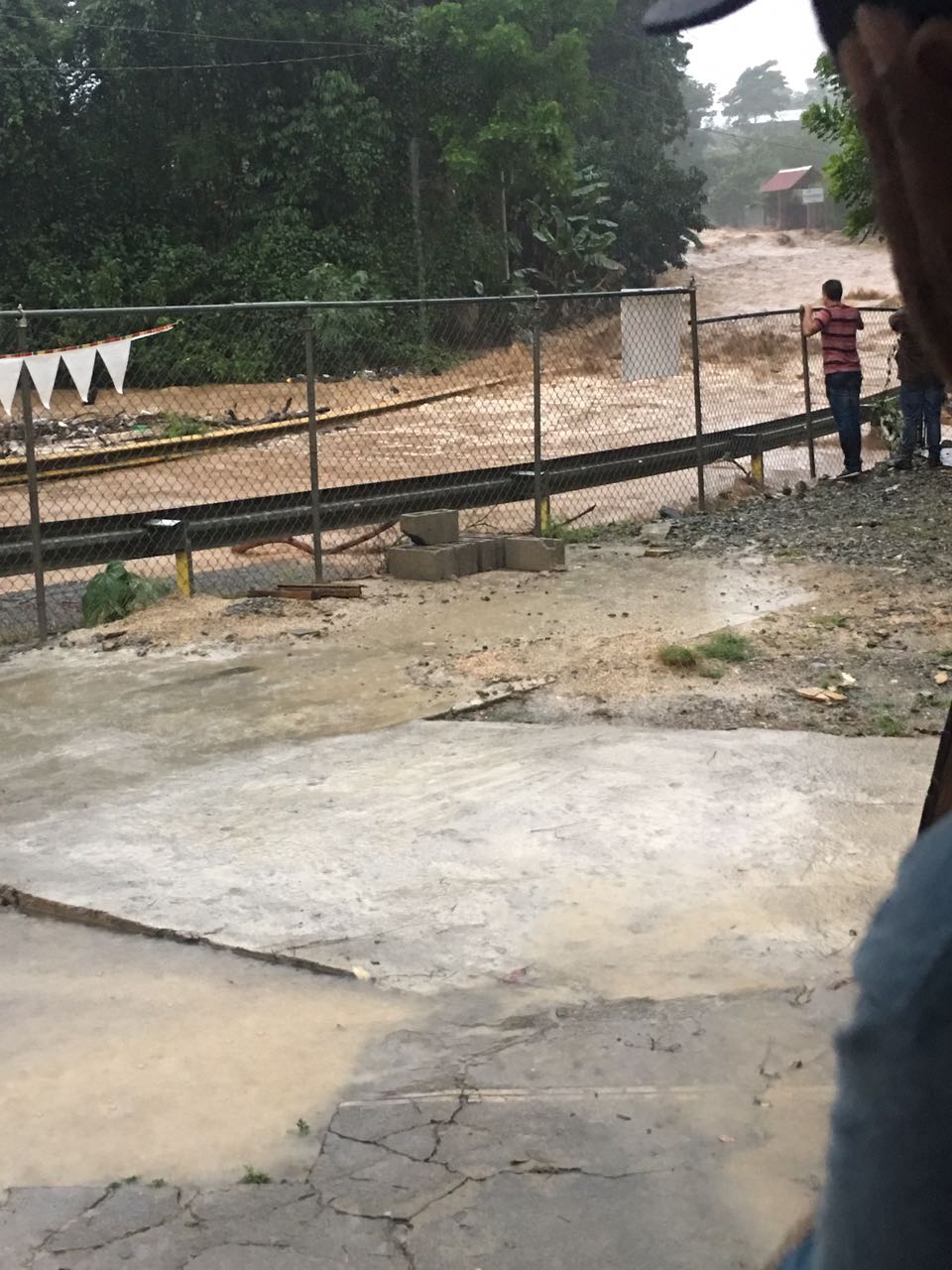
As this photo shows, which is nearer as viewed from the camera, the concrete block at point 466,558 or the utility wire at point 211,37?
the concrete block at point 466,558

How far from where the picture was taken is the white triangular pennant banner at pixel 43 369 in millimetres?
8180

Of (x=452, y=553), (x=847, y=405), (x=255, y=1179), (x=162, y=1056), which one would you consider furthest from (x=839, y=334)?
(x=255, y=1179)

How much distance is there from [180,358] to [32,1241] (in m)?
23.3

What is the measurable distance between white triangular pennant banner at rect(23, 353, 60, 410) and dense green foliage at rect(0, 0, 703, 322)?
2102 cm

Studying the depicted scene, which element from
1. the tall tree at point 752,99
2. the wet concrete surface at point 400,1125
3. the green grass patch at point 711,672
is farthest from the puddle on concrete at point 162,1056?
the tall tree at point 752,99

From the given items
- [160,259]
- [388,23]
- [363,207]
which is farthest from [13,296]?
[388,23]

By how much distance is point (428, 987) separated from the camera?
366cm

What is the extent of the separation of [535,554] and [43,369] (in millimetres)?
3349

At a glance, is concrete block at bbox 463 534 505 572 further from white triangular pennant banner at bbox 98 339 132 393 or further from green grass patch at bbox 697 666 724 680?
green grass patch at bbox 697 666 724 680

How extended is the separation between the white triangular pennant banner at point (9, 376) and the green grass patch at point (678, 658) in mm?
3928

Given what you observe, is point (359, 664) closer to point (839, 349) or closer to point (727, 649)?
point (727, 649)

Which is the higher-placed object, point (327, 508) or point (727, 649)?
point (327, 508)

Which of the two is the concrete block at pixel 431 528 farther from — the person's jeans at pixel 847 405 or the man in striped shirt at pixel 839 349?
the person's jeans at pixel 847 405

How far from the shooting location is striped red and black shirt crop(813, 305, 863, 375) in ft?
41.0
